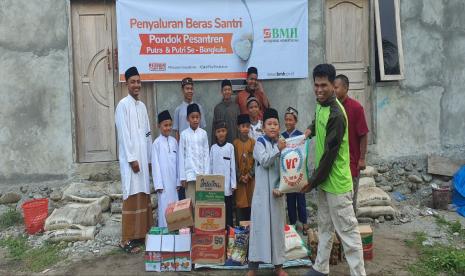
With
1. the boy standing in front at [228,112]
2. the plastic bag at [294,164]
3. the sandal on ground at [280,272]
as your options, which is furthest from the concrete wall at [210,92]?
the sandal on ground at [280,272]

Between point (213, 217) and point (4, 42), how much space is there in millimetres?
4371

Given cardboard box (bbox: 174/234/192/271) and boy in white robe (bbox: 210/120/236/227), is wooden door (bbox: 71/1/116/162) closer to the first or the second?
boy in white robe (bbox: 210/120/236/227)

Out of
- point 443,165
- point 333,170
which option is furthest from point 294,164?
point 443,165

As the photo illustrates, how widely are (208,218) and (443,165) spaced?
15.1ft

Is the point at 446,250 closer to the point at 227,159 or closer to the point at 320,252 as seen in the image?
the point at 320,252

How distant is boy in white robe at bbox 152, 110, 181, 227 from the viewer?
5398 mm

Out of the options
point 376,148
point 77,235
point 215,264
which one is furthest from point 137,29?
point 376,148

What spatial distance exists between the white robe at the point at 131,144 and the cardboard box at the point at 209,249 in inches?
38.7

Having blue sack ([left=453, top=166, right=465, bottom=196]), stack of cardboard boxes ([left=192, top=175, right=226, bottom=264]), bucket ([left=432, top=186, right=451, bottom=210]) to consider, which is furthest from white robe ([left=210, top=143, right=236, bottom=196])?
blue sack ([left=453, top=166, right=465, bottom=196])

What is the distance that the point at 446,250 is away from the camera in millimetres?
5109

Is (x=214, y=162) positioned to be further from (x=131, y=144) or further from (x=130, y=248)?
(x=130, y=248)

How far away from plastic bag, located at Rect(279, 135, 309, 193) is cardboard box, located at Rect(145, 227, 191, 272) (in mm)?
1289

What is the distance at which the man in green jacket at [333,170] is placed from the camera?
12.4ft

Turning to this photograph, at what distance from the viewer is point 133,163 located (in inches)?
201
